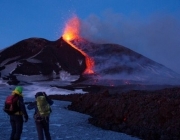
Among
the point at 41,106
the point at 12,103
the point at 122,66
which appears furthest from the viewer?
the point at 122,66

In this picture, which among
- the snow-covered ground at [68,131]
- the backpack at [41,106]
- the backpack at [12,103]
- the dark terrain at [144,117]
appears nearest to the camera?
the backpack at [41,106]

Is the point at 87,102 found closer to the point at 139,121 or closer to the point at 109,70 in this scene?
the point at 139,121

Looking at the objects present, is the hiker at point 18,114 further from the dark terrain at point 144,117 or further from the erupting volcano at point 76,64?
the erupting volcano at point 76,64

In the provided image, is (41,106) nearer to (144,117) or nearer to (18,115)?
(18,115)

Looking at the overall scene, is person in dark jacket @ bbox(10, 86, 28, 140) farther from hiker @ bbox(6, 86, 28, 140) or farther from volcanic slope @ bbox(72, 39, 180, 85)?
volcanic slope @ bbox(72, 39, 180, 85)

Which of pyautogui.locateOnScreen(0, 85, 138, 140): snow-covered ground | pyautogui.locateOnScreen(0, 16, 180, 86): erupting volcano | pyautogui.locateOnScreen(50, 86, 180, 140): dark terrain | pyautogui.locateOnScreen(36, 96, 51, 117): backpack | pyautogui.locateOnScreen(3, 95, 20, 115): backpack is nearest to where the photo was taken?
pyautogui.locateOnScreen(36, 96, 51, 117): backpack

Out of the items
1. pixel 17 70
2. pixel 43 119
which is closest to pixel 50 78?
pixel 17 70

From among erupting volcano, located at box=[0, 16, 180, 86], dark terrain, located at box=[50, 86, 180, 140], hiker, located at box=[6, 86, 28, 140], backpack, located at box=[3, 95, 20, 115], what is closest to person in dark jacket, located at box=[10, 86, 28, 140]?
hiker, located at box=[6, 86, 28, 140]

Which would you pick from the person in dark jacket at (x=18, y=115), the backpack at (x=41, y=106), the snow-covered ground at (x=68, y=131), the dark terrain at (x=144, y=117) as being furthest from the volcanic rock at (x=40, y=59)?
the backpack at (x=41, y=106)

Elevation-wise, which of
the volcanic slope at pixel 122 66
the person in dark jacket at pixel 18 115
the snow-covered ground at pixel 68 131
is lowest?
the snow-covered ground at pixel 68 131

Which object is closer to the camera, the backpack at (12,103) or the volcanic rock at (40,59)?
the backpack at (12,103)

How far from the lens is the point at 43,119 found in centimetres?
1025

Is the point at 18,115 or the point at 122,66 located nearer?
the point at 18,115

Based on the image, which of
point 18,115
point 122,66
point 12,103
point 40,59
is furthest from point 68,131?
point 122,66
